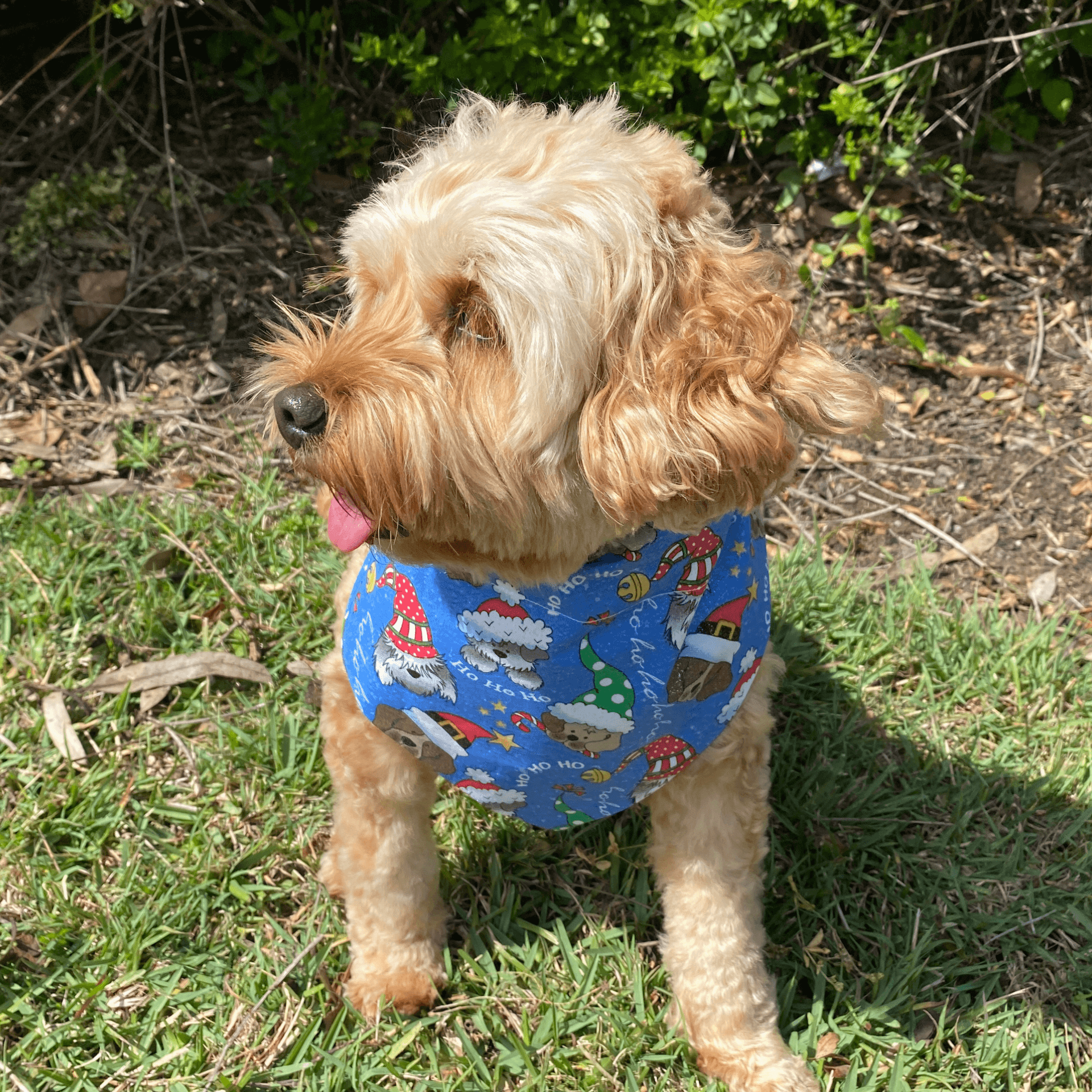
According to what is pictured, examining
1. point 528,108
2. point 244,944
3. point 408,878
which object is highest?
point 528,108

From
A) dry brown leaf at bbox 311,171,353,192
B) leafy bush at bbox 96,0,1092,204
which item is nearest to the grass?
dry brown leaf at bbox 311,171,353,192

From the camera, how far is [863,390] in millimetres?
1772

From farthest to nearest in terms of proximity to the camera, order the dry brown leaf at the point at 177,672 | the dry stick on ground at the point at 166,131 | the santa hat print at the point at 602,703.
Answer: the dry stick on ground at the point at 166,131
the dry brown leaf at the point at 177,672
the santa hat print at the point at 602,703

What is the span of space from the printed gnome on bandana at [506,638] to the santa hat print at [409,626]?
86mm

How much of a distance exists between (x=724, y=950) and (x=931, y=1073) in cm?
58

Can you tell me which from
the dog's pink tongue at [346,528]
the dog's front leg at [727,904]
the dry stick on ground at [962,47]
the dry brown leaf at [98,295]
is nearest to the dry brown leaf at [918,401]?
the dry stick on ground at [962,47]

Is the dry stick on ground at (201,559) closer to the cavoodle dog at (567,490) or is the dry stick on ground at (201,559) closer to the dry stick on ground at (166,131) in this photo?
the cavoodle dog at (567,490)

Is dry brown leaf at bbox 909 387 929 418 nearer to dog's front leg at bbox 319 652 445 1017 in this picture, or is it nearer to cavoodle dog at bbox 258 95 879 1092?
cavoodle dog at bbox 258 95 879 1092

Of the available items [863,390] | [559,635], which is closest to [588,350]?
[863,390]

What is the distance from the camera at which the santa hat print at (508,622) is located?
6.96 feet

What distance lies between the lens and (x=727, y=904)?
252cm

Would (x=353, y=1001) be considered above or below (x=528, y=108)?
below

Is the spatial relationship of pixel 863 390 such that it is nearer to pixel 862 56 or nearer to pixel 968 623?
pixel 968 623

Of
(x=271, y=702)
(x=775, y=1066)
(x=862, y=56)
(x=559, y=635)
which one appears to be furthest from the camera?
(x=862, y=56)
